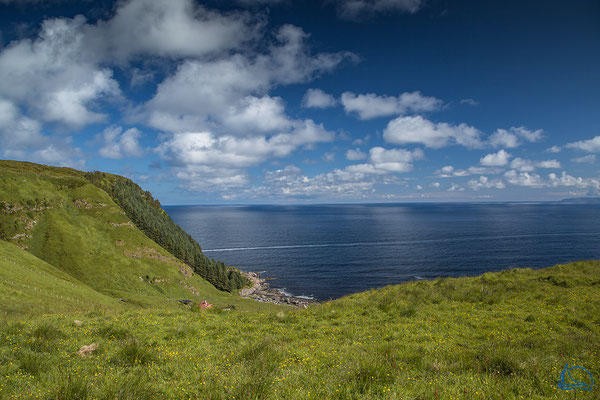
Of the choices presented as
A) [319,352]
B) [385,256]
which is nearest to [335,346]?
[319,352]

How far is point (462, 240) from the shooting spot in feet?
511

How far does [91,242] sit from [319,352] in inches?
3751

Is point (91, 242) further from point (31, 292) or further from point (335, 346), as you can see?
point (335, 346)

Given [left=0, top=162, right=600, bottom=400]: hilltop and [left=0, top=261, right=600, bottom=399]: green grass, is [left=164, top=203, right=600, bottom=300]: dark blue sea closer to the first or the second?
[left=0, top=162, right=600, bottom=400]: hilltop

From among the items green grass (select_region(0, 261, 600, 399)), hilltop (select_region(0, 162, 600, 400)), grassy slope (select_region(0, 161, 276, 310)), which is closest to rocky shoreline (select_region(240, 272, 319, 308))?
grassy slope (select_region(0, 161, 276, 310))

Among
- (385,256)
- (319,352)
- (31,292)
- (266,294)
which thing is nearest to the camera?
(319,352)

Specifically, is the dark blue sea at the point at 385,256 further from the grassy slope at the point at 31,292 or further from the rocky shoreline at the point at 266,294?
the grassy slope at the point at 31,292

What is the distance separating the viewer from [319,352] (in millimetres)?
10070

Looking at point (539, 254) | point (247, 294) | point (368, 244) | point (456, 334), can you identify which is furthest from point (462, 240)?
point (456, 334)

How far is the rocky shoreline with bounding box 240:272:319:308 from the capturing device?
8138 centimetres

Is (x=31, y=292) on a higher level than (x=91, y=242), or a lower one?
higher

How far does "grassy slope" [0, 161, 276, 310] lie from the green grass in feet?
176

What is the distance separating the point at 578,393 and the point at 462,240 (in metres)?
173

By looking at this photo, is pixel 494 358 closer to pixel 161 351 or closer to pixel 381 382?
pixel 381 382
